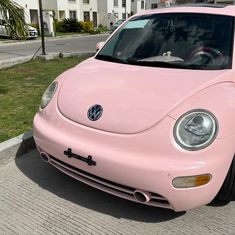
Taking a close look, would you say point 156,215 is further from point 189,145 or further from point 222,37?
point 222,37

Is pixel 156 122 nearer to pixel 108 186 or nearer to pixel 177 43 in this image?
pixel 108 186

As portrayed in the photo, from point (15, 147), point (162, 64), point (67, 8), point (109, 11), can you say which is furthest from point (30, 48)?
point (109, 11)

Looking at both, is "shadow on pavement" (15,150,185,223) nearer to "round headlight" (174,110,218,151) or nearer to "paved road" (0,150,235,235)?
"paved road" (0,150,235,235)

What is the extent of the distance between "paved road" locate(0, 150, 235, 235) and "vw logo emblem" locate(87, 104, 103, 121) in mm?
786

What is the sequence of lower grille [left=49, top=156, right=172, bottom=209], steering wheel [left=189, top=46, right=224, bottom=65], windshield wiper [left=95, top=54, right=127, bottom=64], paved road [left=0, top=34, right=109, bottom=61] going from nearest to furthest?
lower grille [left=49, top=156, right=172, bottom=209] < steering wheel [left=189, top=46, right=224, bottom=65] < windshield wiper [left=95, top=54, right=127, bottom=64] < paved road [left=0, top=34, right=109, bottom=61]

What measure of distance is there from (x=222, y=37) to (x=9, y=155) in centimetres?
250

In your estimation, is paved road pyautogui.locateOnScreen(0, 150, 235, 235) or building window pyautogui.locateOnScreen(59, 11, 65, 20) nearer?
paved road pyautogui.locateOnScreen(0, 150, 235, 235)

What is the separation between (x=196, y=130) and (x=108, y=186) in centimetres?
79

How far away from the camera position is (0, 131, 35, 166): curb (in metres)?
3.78

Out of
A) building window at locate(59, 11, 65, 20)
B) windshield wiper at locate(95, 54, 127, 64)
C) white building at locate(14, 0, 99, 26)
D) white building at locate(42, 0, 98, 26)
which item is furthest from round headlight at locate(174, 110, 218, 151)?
building window at locate(59, 11, 65, 20)

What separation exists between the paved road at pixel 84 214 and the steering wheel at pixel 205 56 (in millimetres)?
1276

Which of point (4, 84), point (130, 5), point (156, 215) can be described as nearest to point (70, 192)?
point (156, 215)

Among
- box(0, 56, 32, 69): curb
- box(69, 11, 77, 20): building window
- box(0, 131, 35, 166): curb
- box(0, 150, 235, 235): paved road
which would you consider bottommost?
box(69, 11, 77, 20): building window

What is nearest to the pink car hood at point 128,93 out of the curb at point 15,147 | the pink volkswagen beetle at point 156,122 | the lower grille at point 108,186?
the pink volkswagen beetle at point 156,122
